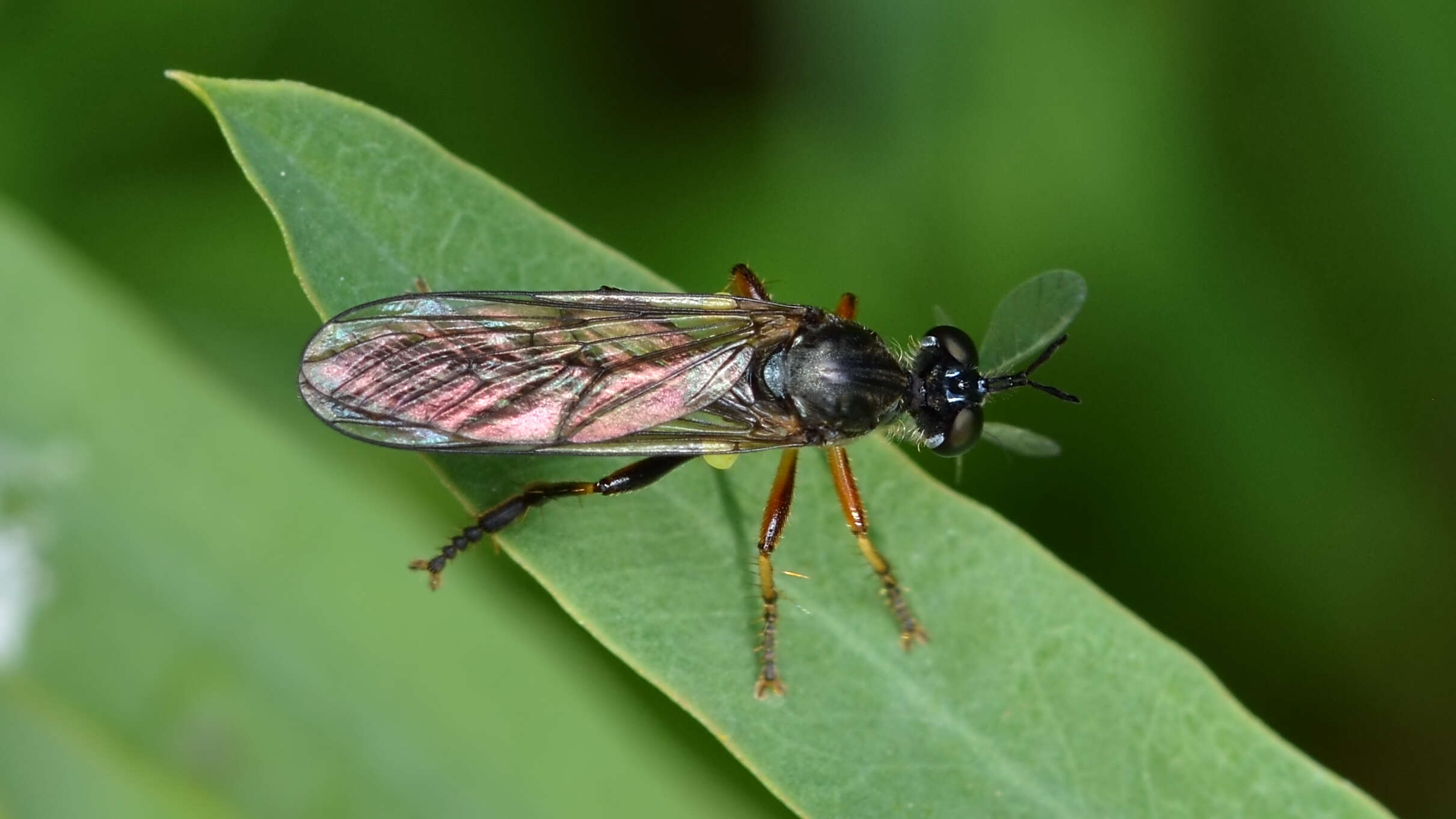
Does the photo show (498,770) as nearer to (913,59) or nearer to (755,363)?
(755,363)

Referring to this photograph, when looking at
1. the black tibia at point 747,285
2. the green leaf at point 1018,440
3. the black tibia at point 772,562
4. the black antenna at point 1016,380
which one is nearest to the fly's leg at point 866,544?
the black tibia at point 772,562

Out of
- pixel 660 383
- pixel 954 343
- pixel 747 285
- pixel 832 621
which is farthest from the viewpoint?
pixel 747 285

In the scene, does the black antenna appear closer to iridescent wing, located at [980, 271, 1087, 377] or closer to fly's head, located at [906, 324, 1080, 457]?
fly's head, located at [906, 324, 1080, 457]

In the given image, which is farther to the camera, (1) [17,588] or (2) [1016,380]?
(2) [1016,380]

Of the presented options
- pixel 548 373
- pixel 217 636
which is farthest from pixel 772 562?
pixel 217 636

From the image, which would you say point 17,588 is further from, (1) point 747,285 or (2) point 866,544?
(1) point 747,285

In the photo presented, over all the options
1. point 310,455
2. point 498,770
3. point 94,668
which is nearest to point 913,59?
point 310,455
